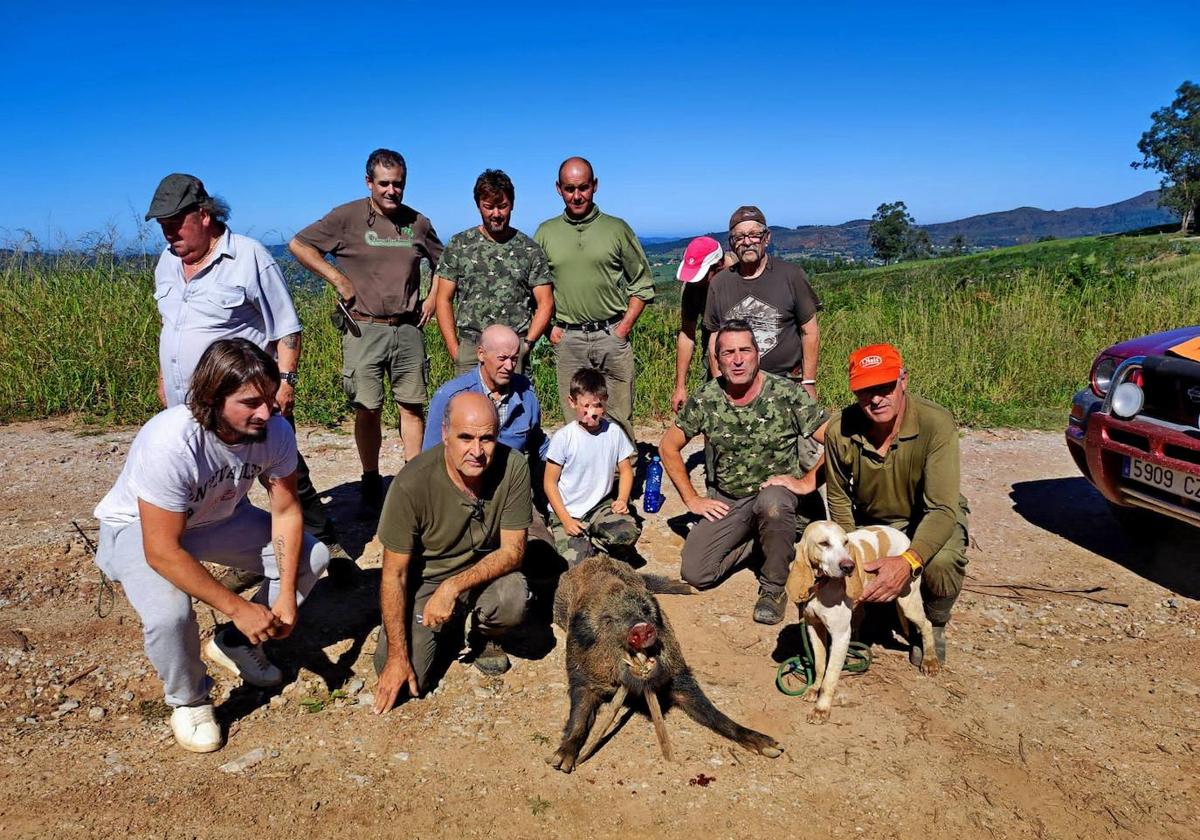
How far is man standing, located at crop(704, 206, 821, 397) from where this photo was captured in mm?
5395

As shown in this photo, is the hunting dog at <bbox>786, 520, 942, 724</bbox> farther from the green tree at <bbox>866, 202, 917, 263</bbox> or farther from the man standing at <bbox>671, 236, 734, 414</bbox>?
the green tree at <bbox>866, 202, 917, 263</bbox>

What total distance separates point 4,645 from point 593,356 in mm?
3723

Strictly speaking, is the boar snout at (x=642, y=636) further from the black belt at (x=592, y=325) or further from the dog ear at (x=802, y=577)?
the black belt at (x=592, y=325)

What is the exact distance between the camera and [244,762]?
10.5 ft

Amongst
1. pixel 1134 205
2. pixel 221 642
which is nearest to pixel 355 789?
pixel 221 642

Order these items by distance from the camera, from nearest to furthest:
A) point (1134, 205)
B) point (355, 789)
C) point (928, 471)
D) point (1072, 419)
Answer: point (355, 789), point (928, 471), point (1072, 419), point (1134, 205)

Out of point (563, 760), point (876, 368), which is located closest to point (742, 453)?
point (876, 368)

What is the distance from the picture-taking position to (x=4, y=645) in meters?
3.93

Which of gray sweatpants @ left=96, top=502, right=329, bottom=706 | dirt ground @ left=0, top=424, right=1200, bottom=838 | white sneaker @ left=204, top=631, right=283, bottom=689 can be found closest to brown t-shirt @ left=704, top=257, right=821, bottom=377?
dirt ground @ left=0, top=424, right=1200, bottom=838

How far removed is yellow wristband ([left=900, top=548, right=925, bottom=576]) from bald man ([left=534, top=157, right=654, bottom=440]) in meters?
2.36

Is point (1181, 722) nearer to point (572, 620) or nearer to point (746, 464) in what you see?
point (746, 464)

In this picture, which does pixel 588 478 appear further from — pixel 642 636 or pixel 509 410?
pixel 642 636

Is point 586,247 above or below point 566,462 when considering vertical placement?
above

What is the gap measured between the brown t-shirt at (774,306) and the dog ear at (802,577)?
235cm
